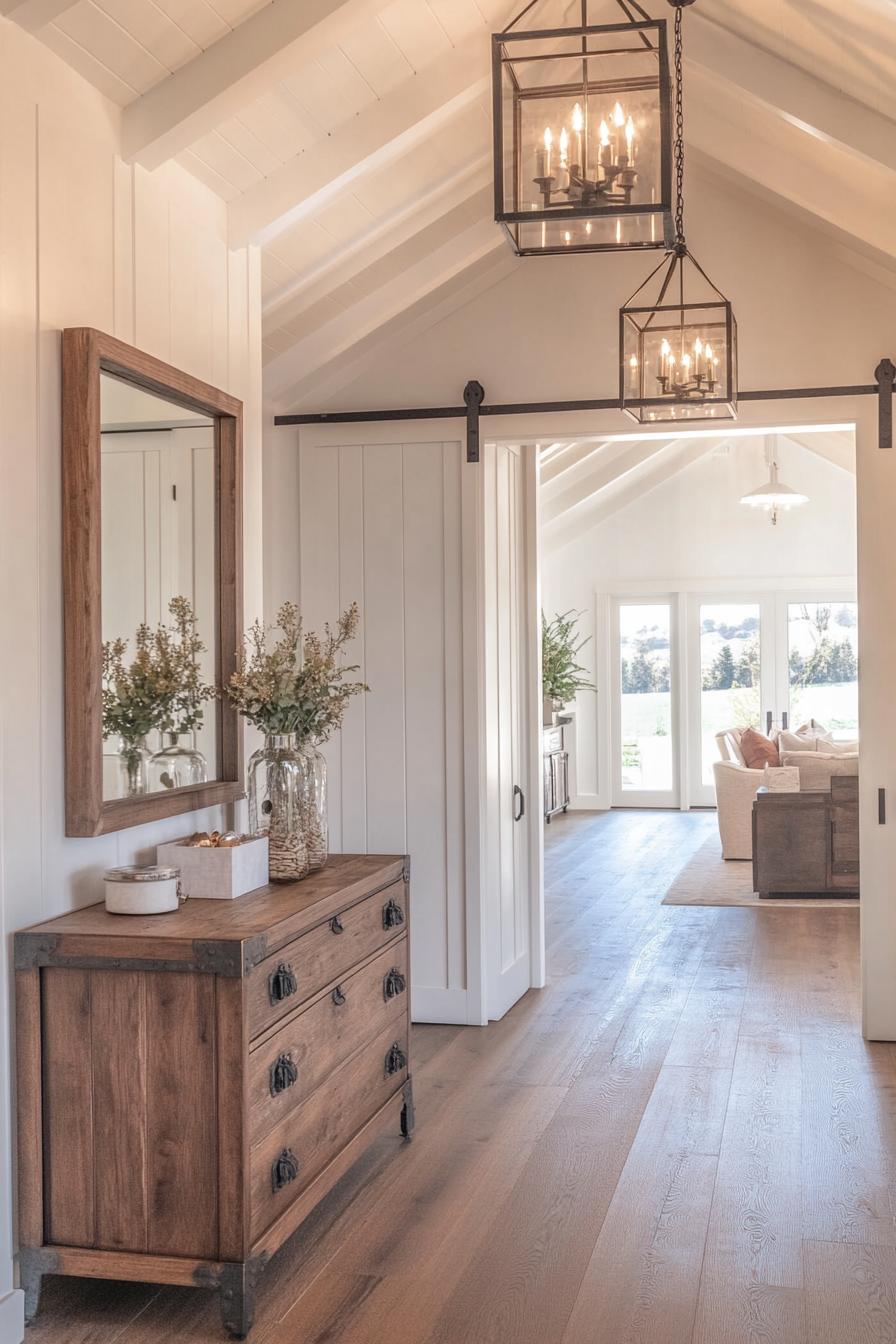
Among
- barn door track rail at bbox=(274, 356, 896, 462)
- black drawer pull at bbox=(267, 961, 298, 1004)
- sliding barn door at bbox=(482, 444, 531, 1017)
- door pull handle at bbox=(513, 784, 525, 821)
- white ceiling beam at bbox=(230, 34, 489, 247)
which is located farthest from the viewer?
door pull handle at bbox=(513, 784, 525, 821)

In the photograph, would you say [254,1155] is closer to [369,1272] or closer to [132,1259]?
[132,1259]

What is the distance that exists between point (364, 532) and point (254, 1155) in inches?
127

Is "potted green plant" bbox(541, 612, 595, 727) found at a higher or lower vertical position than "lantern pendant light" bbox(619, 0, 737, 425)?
lower

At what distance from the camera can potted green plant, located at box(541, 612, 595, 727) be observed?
12688 millimetres

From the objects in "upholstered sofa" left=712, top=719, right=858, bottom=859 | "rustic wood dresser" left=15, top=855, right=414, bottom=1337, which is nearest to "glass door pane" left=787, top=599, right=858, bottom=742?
"upholstered sofa" left=712, top=719, right=858, bottom=859

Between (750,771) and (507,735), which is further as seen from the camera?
(750,771)

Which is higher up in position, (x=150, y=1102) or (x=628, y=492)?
(x=628, y=492)

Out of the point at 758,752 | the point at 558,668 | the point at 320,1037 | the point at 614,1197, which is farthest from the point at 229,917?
the point at 558,668

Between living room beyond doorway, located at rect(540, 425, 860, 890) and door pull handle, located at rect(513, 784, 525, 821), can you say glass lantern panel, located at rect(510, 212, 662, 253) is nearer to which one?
door pull handle, located at rect(513, 784, 525, 821)

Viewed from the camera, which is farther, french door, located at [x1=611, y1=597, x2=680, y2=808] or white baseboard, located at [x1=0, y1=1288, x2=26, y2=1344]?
french door, located at [x1=611, y1=597, x2=680, y2=808]

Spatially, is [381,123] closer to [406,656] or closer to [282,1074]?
[406,656]

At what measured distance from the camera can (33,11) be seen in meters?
2.81

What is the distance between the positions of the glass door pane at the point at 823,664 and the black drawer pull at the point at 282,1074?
11046 millimetres

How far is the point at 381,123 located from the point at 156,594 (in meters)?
1.73
